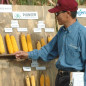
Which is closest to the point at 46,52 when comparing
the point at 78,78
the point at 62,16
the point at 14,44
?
the point at 14,44

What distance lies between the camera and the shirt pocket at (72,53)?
298cm

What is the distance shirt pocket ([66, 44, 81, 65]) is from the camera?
2982mm

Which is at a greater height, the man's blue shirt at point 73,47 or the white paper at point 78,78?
the man's blue shirt at point 73,47

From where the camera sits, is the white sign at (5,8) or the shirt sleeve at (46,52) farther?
the white sign at (5,8)

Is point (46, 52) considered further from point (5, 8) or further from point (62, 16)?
point (5, 8)

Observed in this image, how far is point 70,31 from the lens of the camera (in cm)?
308

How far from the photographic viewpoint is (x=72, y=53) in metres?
3.02

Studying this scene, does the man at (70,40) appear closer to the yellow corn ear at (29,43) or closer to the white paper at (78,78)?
the white paper at (78,78)

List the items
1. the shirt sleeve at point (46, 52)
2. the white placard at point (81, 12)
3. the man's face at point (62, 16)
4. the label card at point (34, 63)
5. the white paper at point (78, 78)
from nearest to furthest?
the white paper at point (78, 78) → the man's face at point (62, 16) → the shirt sleeve at point (46, 52) → the label card at point (34, 63) → the white placard at point (81, 12)

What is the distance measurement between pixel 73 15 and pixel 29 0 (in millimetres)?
1220

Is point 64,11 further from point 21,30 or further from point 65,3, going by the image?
point 21,30

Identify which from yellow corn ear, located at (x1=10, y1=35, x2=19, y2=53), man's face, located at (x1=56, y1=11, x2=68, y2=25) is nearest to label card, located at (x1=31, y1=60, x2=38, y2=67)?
yellow corn ear, located at (x1=10, y1=35, x2=19, y2=53)

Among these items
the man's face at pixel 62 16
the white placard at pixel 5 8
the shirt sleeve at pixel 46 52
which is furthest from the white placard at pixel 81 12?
the white placard at pixel 5 8

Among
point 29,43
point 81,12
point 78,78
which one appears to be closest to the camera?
point 78,78
